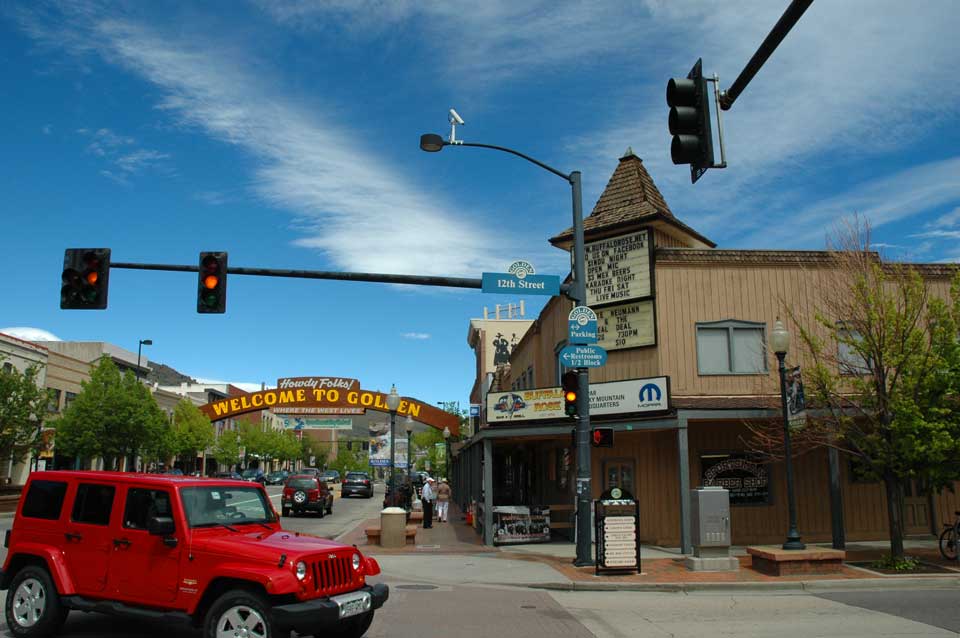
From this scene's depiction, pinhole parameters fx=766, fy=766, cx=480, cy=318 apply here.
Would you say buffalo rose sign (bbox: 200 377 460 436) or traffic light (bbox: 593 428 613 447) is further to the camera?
buffalo rose sign (bbox: 200 377 460 436)

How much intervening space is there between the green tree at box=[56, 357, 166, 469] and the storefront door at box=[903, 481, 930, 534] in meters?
38.6

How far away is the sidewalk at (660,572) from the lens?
12.7 m

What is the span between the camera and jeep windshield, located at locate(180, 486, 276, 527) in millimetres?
7711

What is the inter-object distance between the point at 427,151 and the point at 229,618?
9.95 meters

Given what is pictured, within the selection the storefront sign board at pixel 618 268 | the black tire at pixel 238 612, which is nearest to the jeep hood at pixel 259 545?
the black tire at pixel 238 612

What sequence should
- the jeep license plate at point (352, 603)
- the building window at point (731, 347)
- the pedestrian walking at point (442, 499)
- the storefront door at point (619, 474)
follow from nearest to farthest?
1. the jeep license plate at point (352, 603)
2. the building window at point (731, 347)
3. the storefront door at point (619, 474)
4. the pedestrian walking at point (442, 499)

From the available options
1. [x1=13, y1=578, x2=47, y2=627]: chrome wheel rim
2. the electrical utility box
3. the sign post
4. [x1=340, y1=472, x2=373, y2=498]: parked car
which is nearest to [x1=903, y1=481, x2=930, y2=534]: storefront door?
the electrical utility box

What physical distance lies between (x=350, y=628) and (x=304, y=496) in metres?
24.8

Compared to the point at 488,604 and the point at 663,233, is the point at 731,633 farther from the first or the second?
the point at 663,233

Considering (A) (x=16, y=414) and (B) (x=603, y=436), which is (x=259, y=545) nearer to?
(B) (x=603, y=436)

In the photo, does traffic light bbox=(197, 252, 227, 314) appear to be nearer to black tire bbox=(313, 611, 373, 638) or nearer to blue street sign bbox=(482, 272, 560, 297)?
blue street sign bbox=(482, 272, 560, 297)

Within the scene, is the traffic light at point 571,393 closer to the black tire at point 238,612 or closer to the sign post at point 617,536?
the sign post at point 617,536

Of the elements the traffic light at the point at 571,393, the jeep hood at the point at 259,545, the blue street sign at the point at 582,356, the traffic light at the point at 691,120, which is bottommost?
the jeep hood at the point at 259,545

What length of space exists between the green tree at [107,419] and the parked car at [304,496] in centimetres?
1585
